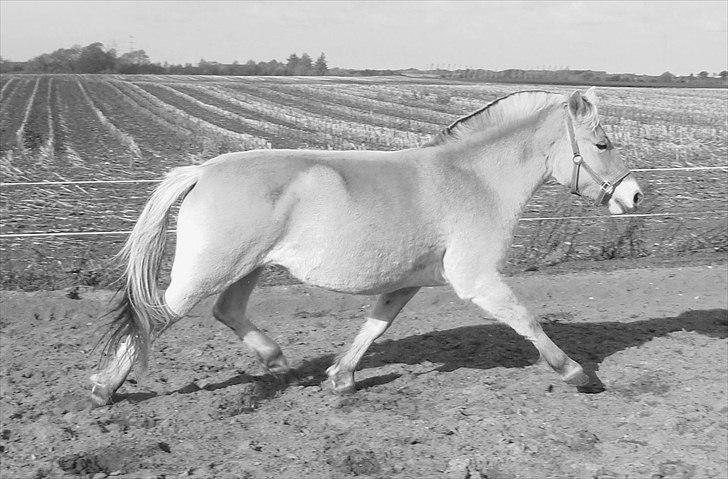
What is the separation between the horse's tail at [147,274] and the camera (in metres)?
4.86

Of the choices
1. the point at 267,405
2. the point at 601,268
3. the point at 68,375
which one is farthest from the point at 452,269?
the point at 601,268

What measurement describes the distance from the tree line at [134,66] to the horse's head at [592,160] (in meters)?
75.5

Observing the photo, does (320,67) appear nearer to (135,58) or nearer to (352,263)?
(135,58)

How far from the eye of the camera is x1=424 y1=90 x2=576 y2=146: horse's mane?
5.48 meters

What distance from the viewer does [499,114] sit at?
18.0ft

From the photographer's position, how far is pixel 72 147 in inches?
826

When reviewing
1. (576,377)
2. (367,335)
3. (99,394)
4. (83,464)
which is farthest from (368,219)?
(83,464)

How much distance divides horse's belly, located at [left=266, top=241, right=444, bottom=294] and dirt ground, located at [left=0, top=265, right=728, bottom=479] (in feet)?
2.63

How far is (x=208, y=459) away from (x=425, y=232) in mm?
1804

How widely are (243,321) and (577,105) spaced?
8.37ft

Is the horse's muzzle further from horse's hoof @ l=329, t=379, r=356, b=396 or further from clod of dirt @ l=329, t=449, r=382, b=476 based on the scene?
clod of dirt @ l=329, t=449, r=382, b=476

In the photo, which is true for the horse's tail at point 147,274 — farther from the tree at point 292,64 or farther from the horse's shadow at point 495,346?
the tree at point 292,64

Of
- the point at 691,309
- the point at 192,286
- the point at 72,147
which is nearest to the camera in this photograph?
the point at 192,286

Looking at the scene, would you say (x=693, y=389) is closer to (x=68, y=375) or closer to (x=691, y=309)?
(x=691, y=309)
